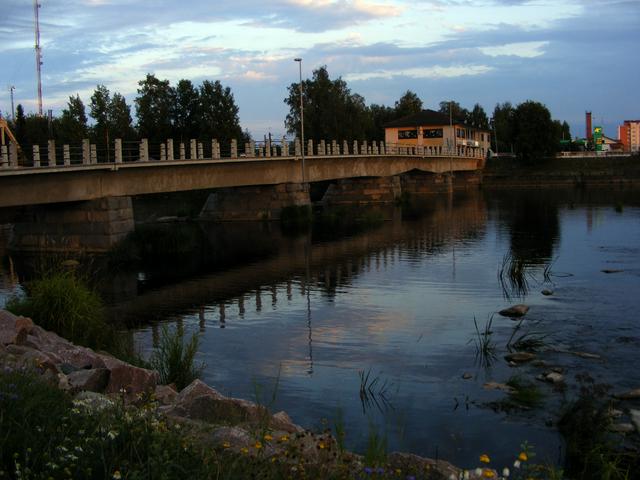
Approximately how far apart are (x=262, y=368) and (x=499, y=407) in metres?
5.10

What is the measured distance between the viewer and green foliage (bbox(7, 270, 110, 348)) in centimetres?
1625

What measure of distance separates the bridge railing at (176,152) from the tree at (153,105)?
5.16 metres

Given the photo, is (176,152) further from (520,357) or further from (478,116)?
(478,116)

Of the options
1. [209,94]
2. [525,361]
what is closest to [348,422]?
[525,361]

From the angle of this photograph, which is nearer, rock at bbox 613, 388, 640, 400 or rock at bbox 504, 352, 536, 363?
rock at bbox 613, 388, 640, 400

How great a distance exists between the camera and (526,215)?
5512 centimetres

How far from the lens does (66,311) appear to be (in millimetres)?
16500

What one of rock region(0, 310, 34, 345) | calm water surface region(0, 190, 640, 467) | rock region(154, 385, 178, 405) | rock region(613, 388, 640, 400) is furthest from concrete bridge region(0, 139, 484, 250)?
rock region(613, 388, 640, 400)

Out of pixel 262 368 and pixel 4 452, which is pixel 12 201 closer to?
pixel 262 368

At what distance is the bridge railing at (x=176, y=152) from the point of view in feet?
111

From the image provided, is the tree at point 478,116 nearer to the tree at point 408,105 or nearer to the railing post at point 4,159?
the tree at point 408,105

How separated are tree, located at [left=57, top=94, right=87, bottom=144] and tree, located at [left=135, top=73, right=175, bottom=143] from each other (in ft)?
23.2

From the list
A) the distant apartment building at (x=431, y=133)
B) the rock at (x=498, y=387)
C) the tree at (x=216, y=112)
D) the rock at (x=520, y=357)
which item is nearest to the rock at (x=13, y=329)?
the rock at (x=498, y=387)

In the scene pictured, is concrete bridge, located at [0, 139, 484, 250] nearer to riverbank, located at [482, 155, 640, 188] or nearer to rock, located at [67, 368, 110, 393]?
rock, located at [67, 368, 110, 393]
